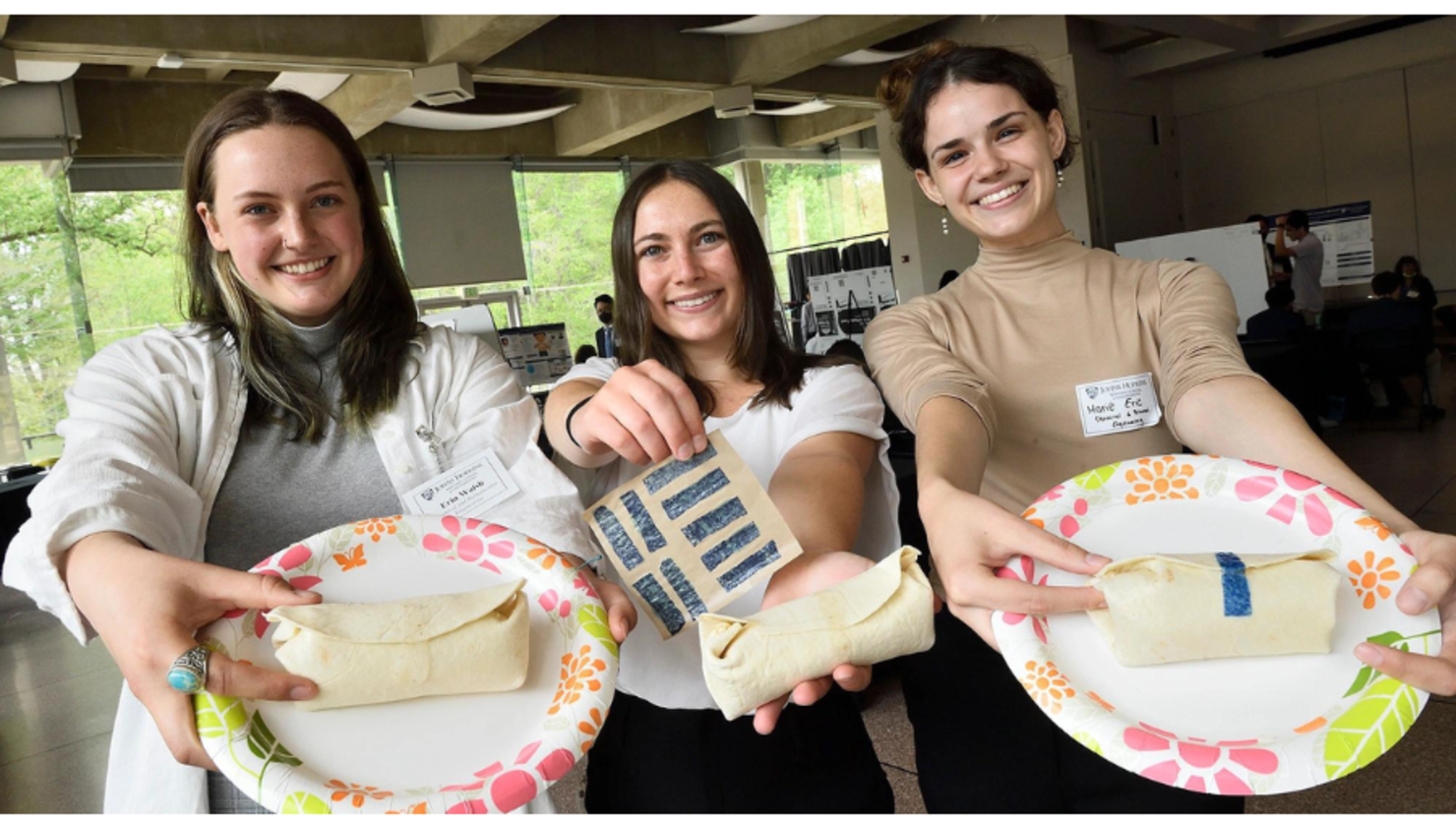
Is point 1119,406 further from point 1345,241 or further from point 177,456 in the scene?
point 1345,241

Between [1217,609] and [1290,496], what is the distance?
209mm

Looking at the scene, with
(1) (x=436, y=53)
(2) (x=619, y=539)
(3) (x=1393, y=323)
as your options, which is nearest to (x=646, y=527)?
(2) (x=619, y=539)

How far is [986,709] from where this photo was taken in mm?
1329

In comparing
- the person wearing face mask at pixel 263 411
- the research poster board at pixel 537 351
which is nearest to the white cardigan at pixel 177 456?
the person wearing face mask at pixel 263 411

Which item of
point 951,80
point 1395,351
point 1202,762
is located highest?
point 951,80

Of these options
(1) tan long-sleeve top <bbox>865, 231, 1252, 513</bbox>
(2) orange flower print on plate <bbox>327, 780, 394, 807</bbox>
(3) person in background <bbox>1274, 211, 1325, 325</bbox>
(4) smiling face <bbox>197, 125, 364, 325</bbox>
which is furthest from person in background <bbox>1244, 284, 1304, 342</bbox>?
(2) orange flower print on plate <bbox>327, 780, 394, 807</bbox>

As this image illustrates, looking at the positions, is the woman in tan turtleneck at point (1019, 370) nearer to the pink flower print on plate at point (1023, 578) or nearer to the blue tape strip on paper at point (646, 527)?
the pink flower print on plate at point (1023, 578)

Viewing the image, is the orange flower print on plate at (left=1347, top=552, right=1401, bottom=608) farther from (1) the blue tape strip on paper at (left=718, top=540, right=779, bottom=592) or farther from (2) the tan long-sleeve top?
(1) the blue tape strip on paper at (left=718, top=540, right=779, bottom=592)

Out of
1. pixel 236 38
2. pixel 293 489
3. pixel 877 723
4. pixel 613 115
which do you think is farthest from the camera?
pixel 613 115

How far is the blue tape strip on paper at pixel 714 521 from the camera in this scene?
42.8 inches

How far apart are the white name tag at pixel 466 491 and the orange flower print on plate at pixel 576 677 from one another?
277mm

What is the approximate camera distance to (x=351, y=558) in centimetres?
106

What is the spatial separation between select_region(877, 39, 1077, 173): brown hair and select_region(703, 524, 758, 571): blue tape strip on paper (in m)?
0.68

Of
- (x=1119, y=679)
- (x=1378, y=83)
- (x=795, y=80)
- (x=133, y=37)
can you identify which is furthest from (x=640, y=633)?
(x=1378, y=83)
